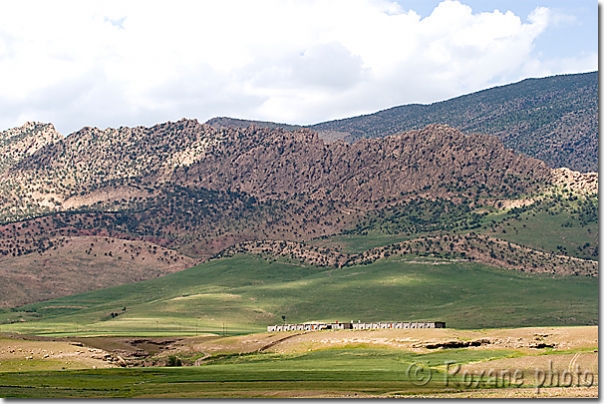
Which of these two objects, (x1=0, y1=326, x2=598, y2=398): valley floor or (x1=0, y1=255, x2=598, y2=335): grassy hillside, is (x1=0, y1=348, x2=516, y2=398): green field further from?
(x1=0, y1=255, x2=598, y2=335): grassy hillside

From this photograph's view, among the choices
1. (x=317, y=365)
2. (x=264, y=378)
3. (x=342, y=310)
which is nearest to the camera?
(x=264, y=378)

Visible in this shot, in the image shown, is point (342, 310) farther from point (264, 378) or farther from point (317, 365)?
point (264, 378)

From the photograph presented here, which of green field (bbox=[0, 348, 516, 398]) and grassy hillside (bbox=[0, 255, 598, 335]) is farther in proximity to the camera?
grassy hillside (bbox=[0, 255, 598, 335])

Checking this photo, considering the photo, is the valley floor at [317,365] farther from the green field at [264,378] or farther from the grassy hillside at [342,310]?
the grassy hillside at [342,310]

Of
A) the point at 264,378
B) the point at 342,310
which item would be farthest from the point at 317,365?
the point at 342,310

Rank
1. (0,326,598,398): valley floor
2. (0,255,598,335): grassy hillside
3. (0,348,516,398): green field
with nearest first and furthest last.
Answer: (0,326,598,398): valley floor, (0,348,516,398): green field, (0,255,598,335): grassy hillside

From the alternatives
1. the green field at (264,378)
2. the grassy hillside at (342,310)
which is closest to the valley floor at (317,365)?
the green field at (264,378)

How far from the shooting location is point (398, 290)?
642ft

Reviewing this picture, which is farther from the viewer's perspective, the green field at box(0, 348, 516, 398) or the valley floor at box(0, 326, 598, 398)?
the green field at box(0, 348, 516, 398)

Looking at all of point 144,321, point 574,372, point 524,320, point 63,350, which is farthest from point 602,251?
point 144,321

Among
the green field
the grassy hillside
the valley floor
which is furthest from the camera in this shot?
the grassy hillside

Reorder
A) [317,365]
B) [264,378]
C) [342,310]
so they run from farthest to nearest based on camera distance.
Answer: [342,310], [317,365], [264,378]

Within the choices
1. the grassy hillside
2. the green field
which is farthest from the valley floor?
the grassy hillside

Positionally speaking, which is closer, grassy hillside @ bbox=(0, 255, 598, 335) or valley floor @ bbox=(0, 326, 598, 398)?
valley floor @ bbox=(0, 326, 598, 398)
